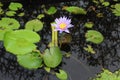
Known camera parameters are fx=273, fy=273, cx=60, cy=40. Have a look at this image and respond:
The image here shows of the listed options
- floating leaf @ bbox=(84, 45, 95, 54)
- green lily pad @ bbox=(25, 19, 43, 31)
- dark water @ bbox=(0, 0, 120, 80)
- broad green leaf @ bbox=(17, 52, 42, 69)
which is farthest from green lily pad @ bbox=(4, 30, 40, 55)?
floating leaf @ bbox=(84, 45, 95, 54)

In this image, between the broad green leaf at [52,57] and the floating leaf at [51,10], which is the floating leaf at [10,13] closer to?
the floating leaf at [51,10]

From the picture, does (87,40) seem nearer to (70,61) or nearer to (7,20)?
(70,61)

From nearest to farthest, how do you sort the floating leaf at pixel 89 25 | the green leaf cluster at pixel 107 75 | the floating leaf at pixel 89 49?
the green leaf cluster at pixel 107 75 → the floating leaf at pixel 89 49 → the floating leaf at pixel 89 25

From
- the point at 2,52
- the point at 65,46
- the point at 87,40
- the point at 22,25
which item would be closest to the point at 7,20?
the point at 22,25

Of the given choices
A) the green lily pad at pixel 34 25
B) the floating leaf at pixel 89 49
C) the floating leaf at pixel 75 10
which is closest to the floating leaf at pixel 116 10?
the floating leaf at pixel 75 10

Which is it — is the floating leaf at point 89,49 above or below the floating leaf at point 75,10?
below

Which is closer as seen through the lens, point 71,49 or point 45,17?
point 71,49
